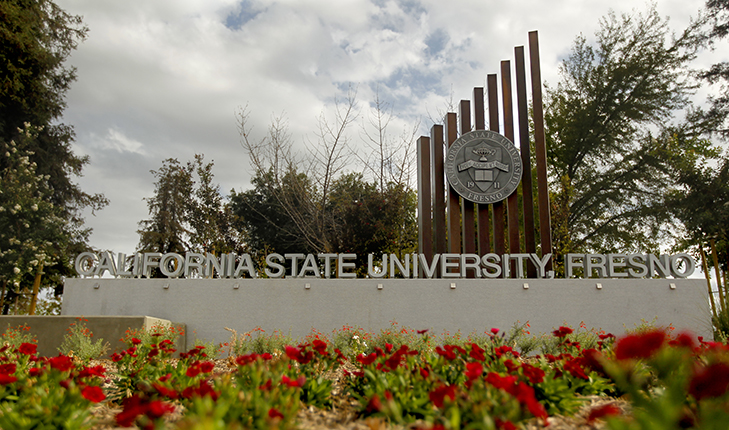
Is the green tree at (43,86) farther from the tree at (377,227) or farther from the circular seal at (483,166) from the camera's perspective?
the circular seal at (483,166)

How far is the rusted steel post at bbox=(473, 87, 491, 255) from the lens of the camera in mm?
12000

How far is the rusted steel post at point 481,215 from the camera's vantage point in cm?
1200

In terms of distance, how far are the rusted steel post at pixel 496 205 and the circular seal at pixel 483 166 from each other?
0.28 meters

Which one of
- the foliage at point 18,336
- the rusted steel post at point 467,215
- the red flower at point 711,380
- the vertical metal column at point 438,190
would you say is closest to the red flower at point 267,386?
the red flower at point 711,380

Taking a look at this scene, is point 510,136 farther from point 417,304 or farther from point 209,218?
point 209,218

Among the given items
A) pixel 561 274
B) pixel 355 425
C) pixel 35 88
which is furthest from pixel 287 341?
pixel 35 88

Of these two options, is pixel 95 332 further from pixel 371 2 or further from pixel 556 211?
pixel 556 211

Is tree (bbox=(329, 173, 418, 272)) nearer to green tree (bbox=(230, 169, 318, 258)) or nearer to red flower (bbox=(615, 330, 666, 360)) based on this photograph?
green tree (bbox=(230, 169, 318, 258))

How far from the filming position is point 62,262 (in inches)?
711

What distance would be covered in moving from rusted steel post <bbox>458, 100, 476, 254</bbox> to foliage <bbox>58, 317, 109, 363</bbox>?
773cm

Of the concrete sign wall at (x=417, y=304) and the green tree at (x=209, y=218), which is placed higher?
the green tree at (x=209, y=218)

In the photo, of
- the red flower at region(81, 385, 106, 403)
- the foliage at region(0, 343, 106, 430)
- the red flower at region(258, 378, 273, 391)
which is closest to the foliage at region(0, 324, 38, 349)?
the foliage at region(0, 343, 106, 430)

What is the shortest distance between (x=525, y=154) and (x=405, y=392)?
10091 millimetres

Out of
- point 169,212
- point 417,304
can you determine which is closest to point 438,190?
point 417,304
